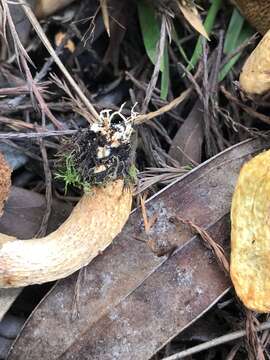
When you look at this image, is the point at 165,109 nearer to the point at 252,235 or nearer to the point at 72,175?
the point at 72,175

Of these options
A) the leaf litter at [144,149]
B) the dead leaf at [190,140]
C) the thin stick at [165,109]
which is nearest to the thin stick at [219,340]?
the leaf litter at [144,149]

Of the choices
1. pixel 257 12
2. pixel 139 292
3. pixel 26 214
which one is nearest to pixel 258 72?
pixel 257 12

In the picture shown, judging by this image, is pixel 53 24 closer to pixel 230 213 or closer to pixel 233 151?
pixel 233 151

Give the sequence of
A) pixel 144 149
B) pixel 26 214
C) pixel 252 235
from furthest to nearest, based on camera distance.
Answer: pixel 144 149
pixel 26 214
pixel 252 235

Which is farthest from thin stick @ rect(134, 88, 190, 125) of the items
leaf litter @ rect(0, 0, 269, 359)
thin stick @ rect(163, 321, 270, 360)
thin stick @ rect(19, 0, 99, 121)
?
thin stick @ rect(163, 321, 270, 360)

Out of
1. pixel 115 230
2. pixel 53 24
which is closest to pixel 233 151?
pixel 115 230

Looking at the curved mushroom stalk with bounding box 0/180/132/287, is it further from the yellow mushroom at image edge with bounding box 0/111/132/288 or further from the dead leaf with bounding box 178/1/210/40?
the dead leaf with bounding box 178/1/210/40

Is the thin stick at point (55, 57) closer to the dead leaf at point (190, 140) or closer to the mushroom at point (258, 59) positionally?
the dead leaf at point (190, 140)

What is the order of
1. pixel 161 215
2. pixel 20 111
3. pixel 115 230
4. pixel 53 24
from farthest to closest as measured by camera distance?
pixel 53 24 < pixel 20 111 < pixel 161 215 < pixel 115 230
